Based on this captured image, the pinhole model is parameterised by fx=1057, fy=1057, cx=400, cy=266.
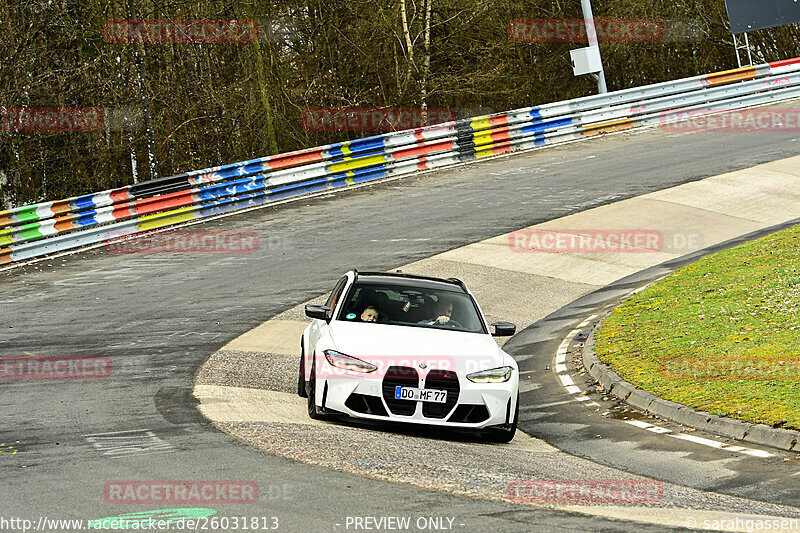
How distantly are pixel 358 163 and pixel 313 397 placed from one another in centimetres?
1768

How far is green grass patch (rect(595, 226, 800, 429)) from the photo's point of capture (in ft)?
36.9

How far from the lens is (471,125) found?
98.2 feet

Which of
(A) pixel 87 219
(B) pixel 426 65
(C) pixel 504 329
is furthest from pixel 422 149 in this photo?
(C) pixel 504 329

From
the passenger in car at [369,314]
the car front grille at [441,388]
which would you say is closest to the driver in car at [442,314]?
the passenger in car at [369,314]

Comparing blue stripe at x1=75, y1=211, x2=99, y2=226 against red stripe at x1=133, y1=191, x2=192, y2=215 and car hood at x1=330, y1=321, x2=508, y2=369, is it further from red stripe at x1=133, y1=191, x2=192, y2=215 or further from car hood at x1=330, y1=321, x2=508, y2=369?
car hood at x1=330, y1=321, x2=508, y2=369

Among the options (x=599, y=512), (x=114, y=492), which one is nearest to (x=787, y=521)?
(x=599, y=512)

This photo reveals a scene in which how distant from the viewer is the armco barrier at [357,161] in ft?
74.1

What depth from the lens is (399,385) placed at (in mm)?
9945

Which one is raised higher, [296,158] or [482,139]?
[296,158]

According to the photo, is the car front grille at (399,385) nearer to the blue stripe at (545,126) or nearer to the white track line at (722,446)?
the white track line at (722,446)

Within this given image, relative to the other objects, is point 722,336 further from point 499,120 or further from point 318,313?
point 499,120

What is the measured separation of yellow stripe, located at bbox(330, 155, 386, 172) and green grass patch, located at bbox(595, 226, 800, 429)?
35.6 ft

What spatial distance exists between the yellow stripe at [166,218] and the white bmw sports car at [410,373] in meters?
13.5

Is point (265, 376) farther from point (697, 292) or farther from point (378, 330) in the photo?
point (697, 292)
